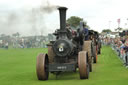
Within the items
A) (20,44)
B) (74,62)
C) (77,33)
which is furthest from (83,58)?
(20,44)

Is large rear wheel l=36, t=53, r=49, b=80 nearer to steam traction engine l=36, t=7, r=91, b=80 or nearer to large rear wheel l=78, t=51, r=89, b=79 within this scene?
steam traction engine l=36, t=7, r=91, b=80

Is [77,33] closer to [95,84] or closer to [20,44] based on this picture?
[95,84]

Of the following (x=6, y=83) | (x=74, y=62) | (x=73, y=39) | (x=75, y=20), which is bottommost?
(x=6, y=83)

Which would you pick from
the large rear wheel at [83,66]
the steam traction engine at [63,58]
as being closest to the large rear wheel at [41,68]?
the steam traction engine at [63,58]

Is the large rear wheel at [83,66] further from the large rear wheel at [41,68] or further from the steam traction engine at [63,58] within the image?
the large rear wheel at [41,68]

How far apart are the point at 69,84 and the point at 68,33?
2578 millimetres

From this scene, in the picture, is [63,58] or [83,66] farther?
[63,58]

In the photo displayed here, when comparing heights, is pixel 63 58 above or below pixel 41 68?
above

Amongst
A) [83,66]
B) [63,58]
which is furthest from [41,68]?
[83,66]

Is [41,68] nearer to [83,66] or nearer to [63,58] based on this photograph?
[63,58]

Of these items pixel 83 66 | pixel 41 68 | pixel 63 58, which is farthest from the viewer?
pixel 63 58

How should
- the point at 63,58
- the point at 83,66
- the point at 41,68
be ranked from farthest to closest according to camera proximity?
1. the point at 63,58
2. the point at 41,68
3. the point at 83,66

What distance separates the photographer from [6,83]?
9914mm

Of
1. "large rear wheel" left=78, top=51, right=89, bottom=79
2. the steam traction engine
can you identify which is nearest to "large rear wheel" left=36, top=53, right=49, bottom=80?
the steam traction engine
